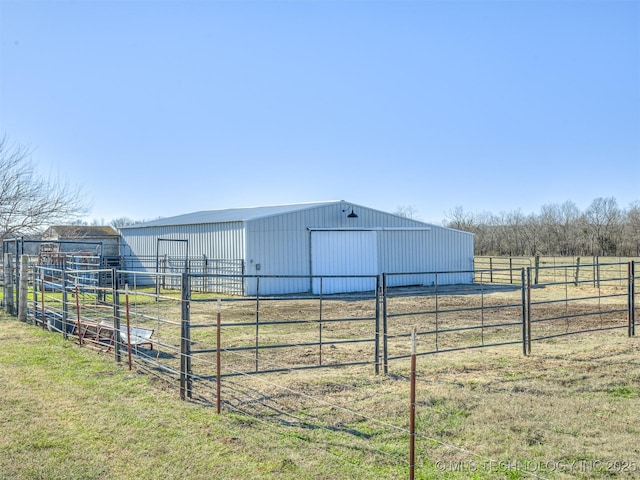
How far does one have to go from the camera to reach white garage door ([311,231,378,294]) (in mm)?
22547

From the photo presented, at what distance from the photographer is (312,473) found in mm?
4402

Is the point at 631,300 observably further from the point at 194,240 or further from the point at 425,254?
the point at 194,240

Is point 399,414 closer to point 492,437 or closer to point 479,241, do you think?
point 492,437

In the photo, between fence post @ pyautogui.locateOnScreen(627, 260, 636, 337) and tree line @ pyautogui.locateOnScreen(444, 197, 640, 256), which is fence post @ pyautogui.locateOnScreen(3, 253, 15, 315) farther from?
tree line @ pyautogui.locateOnScreen(444, 197, 640, 256)

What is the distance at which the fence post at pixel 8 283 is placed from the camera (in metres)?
15.1

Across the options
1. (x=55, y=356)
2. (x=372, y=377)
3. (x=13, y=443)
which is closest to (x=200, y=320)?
(x=55, y=356)

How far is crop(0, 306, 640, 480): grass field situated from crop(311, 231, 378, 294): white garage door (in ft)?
47.2

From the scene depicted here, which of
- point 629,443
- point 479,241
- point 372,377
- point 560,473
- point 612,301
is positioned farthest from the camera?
point 479,241

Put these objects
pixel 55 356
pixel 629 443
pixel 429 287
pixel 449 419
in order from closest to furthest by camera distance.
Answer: pixel 629 443 < pixel 449 419 < pixel 55 356 < pixel 429 287

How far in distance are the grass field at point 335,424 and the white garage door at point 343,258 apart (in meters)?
14.4

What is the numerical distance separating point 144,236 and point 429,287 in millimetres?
15122

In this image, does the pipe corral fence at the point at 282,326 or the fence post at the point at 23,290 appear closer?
the pipe corral fence at the point at 282,326

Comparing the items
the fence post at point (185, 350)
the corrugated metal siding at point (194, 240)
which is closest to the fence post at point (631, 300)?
the fence post at point (185, 350)

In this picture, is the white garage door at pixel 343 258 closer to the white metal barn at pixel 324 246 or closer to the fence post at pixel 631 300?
the white metal barn at pixel 324 246
